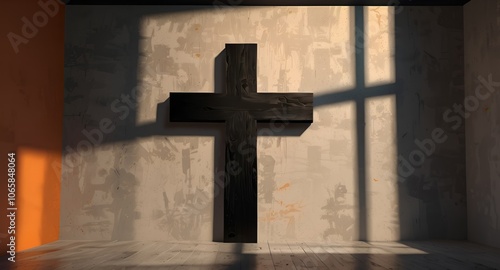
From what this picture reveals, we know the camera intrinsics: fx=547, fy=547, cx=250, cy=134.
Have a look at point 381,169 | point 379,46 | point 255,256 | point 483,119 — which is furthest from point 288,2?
point 255,256

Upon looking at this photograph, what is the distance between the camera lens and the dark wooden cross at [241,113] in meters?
3.57

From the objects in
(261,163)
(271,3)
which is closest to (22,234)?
(261,163)

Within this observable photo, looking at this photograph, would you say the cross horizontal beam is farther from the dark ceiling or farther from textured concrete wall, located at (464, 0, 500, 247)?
textured concrete wall, located at (464, 0, 500, 247)

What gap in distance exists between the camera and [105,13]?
3771 mm

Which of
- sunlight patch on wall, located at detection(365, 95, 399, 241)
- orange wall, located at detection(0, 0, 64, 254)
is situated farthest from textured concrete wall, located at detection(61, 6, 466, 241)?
orange wall, located at detection(0, 0, 64, 254)

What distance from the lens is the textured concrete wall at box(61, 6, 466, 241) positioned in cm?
364

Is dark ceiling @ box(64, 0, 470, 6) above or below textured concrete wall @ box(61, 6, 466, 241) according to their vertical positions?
above

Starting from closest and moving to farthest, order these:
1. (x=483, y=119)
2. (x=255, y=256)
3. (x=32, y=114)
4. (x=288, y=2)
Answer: (x=255, y=256) < (x=32, y=114) < (x=483, y=119) < (x=288, y=2)

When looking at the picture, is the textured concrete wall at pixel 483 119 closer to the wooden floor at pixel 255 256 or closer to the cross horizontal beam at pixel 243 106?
the wooden floor at pixel 255 256

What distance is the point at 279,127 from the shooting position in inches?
146

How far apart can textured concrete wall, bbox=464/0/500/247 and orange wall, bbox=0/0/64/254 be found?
2741mm

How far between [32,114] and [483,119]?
2803mm

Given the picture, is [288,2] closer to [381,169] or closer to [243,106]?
[243,106]

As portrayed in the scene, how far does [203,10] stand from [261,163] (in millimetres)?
1132
